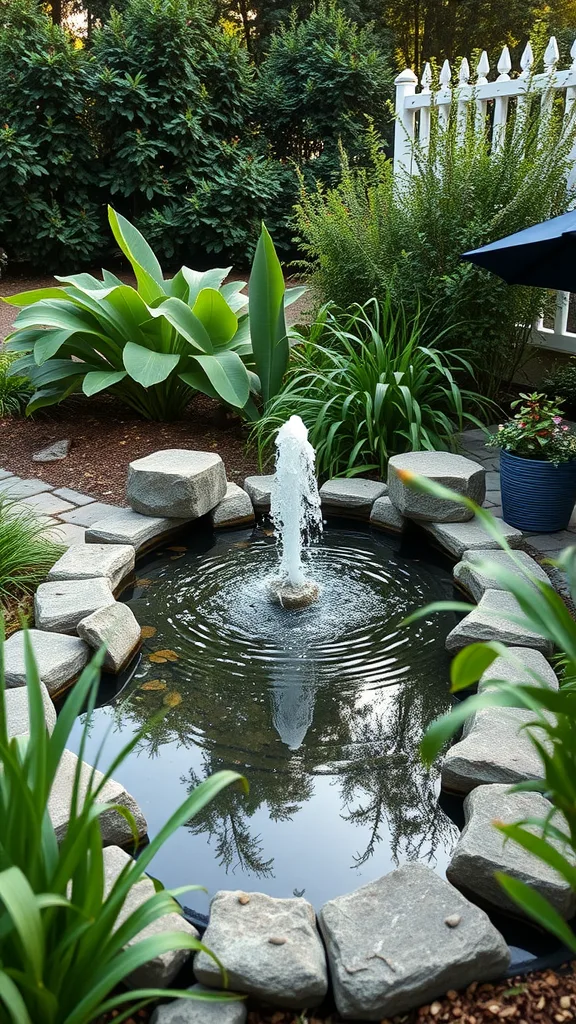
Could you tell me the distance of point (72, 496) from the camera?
4.26 metres

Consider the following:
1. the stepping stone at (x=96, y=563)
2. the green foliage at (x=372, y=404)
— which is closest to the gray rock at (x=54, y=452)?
the green foliage at (x=372, y=404)

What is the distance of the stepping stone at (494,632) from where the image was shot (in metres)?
2.82

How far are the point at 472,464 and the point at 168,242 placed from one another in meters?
6.47

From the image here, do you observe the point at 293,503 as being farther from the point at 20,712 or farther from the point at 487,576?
the point at 20,712

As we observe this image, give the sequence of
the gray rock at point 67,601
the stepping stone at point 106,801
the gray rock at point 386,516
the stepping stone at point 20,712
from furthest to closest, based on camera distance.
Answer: the gray rock at point 386,516 < the gray rock at point 67,601 < the stepping stone at point 20,712 < the stepping stone at point 106,801

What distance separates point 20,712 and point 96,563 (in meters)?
1.03

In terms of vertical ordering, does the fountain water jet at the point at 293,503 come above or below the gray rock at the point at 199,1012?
above

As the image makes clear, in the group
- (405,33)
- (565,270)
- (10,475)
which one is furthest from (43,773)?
(405,33)

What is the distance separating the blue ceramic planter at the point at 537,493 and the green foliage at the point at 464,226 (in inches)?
43.9

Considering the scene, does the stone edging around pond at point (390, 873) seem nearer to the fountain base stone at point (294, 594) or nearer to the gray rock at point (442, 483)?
the gray rock at point (442, 483)

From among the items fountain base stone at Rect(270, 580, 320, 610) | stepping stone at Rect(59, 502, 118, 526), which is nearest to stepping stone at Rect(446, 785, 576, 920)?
fountain base stone at Rect(270, 580, 320, 610)

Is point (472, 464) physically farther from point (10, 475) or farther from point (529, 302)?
point (10, 475)

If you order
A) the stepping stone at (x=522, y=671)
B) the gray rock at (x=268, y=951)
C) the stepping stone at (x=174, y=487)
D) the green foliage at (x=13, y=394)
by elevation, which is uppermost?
the green foliage at (x=13, y=394)

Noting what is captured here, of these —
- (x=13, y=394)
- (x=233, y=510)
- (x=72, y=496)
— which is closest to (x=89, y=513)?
(x=72, y=496)
